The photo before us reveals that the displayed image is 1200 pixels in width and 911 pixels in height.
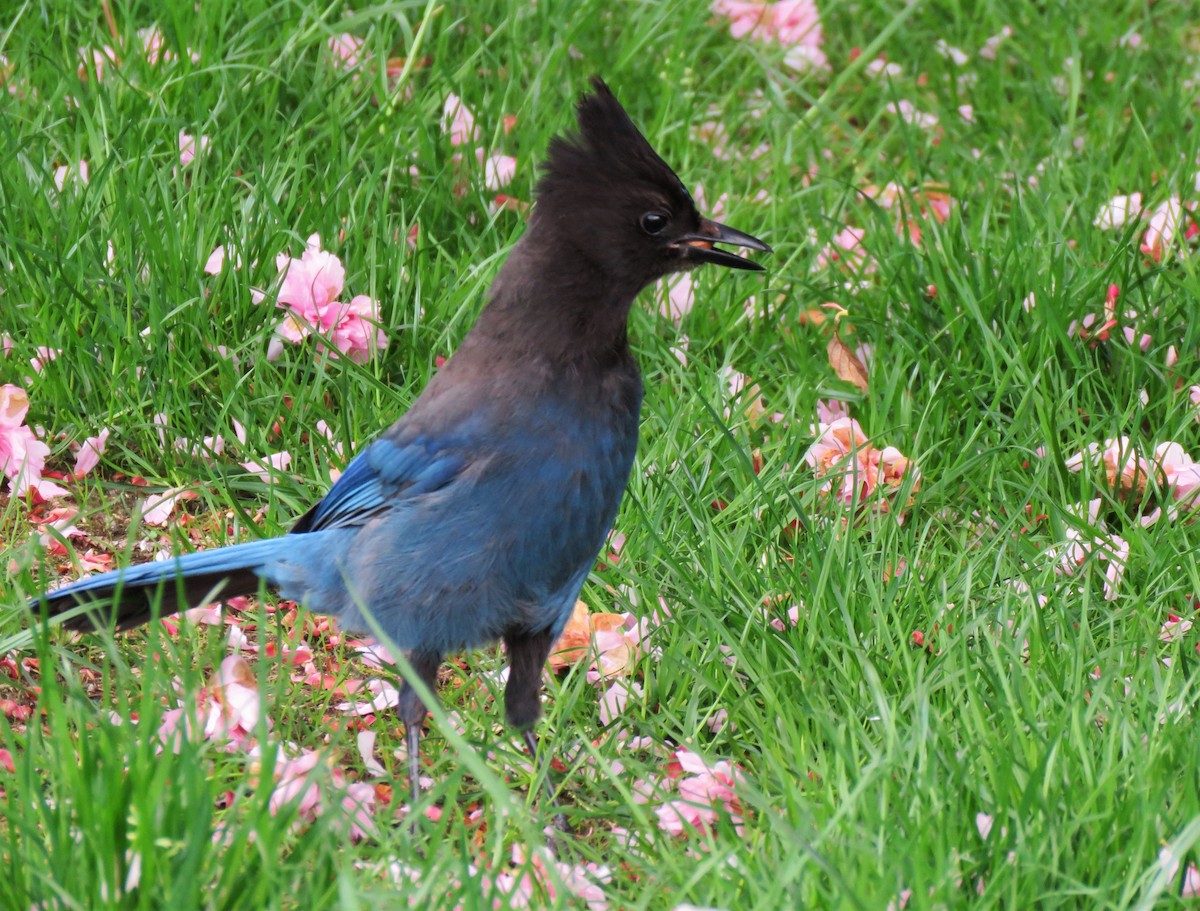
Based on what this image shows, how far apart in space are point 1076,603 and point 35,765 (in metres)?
1.80

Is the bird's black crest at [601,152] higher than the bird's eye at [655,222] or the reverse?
higher

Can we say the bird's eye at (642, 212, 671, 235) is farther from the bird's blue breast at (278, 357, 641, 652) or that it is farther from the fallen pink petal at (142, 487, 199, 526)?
the fallen pink petal at (142, 487, 199, 526)

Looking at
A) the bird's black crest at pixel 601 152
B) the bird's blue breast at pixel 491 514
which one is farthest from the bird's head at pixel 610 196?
the bird's blue breast at pixel 491 514

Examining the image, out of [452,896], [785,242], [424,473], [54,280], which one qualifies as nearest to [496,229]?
[785,242]

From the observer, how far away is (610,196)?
2.93 meters

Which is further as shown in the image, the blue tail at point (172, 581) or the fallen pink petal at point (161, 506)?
the fallen pink petal at point (161, 506)

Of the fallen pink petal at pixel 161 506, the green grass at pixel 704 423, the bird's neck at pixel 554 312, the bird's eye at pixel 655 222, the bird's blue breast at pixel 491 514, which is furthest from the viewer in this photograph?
the fallen pink petal at pixel 161 506

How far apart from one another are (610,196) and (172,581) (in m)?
0.97

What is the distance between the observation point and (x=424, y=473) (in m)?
2.81

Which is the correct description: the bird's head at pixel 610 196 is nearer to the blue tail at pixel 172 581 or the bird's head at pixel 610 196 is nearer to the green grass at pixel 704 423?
the green grass at pixel 704 423

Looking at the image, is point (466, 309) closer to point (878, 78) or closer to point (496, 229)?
point (496, 229)

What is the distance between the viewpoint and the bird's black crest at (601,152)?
2895 mm

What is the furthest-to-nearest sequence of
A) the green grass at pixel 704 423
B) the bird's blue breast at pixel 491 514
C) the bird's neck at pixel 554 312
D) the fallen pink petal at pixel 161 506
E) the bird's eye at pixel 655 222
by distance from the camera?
the fallen pink petal at pixel 161 506, the bird's eye at pixel 655 222, the bird's neck at pixel 554 312, the bird's blue breast at pixel 491 514, the green grass at pixel 704 423

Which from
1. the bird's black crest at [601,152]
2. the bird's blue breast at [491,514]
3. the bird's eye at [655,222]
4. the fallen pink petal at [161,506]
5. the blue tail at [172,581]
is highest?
→ the bird's black crest at [601,152]
